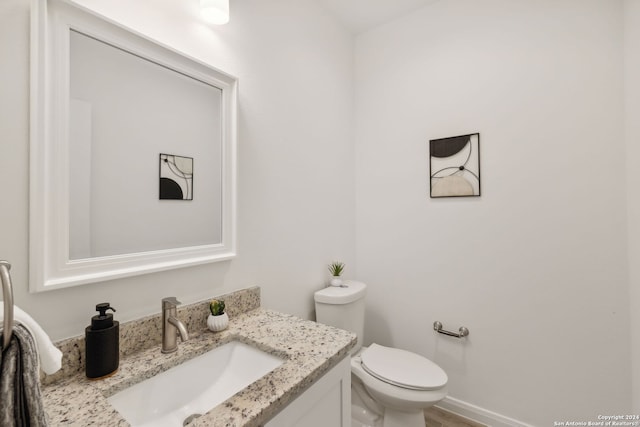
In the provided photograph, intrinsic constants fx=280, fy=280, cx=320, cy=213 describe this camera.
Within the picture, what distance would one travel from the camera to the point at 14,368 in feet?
1.37

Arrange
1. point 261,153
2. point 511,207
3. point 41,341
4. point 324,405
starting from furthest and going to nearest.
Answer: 1. point 511,207
2. point 261,153
3. point 324,405
4. point 41,341

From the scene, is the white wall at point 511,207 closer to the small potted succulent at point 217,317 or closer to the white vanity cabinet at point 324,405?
the white vanity cabinet at point 324,405

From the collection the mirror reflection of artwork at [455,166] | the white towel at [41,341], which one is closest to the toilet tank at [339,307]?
the mirror reflection of artwork at [455,166]

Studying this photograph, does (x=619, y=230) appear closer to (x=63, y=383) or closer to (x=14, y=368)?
(x=14, y=368)

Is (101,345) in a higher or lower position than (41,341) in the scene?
lower

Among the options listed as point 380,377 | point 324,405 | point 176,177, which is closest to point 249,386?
point 324,405

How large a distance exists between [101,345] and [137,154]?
57cm

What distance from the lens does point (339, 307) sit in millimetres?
1555

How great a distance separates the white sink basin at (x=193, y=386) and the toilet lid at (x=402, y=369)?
2.31ft

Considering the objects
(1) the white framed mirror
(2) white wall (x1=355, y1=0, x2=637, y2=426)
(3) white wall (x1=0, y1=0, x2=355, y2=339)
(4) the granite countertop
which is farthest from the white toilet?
(1) the white framed mirror

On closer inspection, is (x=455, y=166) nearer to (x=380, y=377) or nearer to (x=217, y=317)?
(x=380, y=377)

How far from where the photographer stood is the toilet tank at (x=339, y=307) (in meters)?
1.55

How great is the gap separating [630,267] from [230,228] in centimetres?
179

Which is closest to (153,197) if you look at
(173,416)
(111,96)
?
(111,96)
